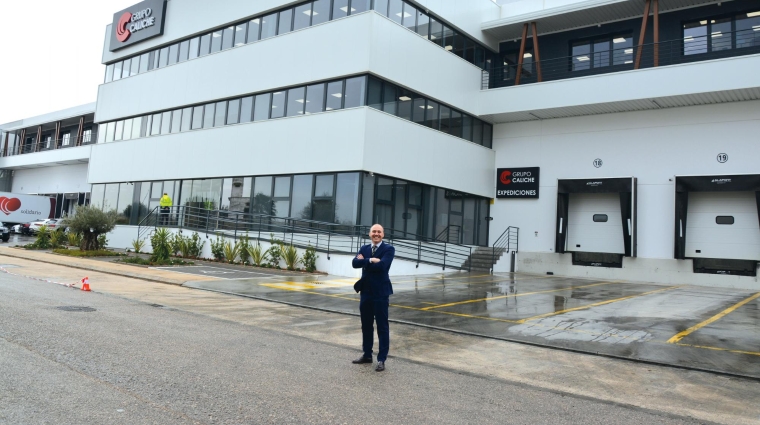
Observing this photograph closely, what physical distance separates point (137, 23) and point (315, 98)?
58.2 feet

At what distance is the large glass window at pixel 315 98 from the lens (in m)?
21.9

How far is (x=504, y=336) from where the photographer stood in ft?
28.2

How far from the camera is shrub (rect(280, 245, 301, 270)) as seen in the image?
19656 millimetres

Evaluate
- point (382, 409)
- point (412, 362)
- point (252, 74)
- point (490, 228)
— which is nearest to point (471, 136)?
point (490, 228)

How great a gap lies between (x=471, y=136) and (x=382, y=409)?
908 inches

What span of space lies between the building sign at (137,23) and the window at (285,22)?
10.7 metres

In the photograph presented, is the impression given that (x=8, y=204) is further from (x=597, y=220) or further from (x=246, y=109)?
(x=597, y=220)

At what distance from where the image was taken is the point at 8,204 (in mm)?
41875

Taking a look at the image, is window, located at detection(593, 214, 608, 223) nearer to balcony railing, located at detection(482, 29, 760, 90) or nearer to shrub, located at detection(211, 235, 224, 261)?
balcony railing, located at detection(482, 29, 760, 90)

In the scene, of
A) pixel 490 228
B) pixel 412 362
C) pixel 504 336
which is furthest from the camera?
pixel 490 228

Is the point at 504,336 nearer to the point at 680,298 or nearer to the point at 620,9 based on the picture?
the point at 680,298

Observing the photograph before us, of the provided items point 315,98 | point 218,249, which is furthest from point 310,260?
point 315,98

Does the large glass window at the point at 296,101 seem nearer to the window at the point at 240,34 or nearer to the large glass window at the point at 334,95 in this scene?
the large glass window at the point at 334,95

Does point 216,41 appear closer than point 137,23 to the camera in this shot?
Yes
